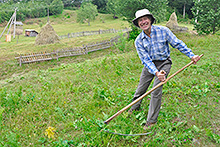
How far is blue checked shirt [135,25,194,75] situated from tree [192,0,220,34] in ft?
46.4

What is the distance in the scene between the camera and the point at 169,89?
18.7 ft

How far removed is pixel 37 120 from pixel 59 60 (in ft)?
42.6

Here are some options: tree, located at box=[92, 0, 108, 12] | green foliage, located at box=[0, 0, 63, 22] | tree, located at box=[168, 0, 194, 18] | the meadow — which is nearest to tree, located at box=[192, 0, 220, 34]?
the meadow

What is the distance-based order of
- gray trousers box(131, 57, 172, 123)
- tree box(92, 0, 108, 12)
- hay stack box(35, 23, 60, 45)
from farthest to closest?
tree box(92, 0, 108, 12), hay stack box(35, 23, 60, 45), gray trousers box(131, 57, 172, 123)

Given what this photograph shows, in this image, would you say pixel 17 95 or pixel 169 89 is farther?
pixel 17 95

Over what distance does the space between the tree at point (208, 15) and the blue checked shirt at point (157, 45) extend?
1413 centimetres

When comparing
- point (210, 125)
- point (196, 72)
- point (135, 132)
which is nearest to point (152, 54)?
point (135, 132)

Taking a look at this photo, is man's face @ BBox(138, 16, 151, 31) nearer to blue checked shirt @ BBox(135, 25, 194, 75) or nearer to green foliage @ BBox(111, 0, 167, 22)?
blue checked shirt @ BBox(135, 25, 194, 75)

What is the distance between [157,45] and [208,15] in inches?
584

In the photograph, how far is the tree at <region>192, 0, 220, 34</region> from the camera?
15.1 meters

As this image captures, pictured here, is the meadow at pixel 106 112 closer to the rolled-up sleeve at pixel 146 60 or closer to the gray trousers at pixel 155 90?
the gray trousers at pixel 155 90

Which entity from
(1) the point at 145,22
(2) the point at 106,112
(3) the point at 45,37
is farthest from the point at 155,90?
(3) the point at 45,37

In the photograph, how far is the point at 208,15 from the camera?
15297 mm

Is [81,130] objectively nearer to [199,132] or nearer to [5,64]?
[199,132]
